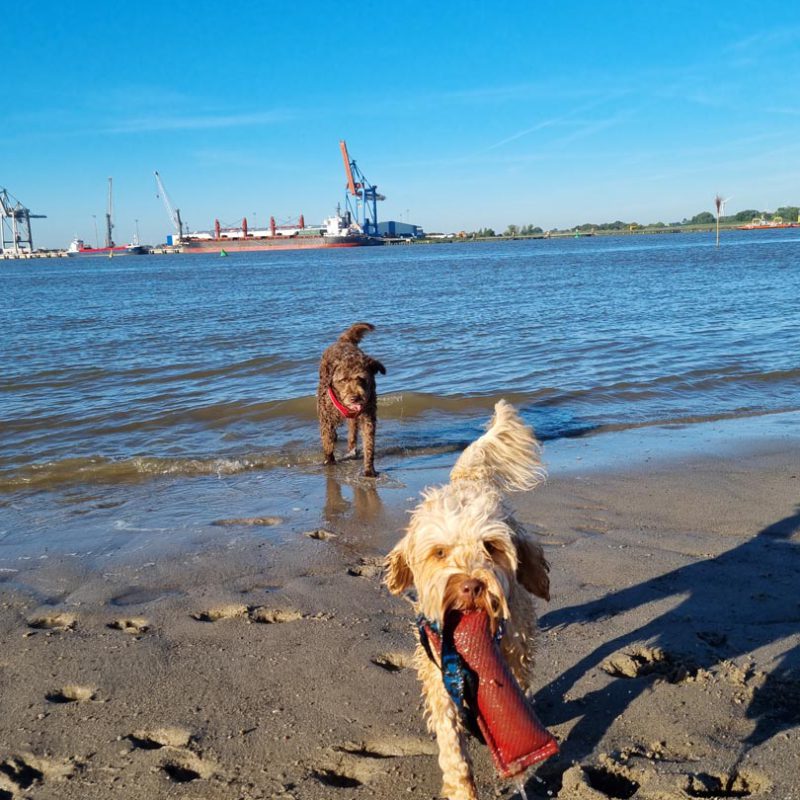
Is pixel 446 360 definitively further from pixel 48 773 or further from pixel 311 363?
pixel 48 773

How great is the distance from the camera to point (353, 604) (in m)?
4.71

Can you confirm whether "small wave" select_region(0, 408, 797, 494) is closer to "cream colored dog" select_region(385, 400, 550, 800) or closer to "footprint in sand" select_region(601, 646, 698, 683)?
"footprint in sand" select_region(601, 646, 698, 683)

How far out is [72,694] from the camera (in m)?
3.74

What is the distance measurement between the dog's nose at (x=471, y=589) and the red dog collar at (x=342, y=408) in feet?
19.4

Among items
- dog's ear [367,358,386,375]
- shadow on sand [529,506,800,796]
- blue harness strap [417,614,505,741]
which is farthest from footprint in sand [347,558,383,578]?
dog's ear [367,358,386,375]

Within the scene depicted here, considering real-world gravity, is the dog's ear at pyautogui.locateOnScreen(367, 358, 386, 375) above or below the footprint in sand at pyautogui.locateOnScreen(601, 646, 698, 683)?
above

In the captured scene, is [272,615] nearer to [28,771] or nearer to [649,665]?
[28,771]

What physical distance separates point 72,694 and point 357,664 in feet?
4.80

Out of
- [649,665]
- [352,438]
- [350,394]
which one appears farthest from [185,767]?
[352,438]

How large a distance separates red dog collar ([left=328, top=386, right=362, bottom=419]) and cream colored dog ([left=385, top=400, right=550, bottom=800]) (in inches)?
207

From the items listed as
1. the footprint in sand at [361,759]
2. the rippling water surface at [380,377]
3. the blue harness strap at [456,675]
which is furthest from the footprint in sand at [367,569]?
the rippling water surface at [380,377]

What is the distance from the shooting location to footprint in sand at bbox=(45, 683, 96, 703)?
3682 millimetres

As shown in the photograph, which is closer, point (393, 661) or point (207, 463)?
point (393, 661)

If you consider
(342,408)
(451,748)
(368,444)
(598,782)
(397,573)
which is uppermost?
(397,573)
